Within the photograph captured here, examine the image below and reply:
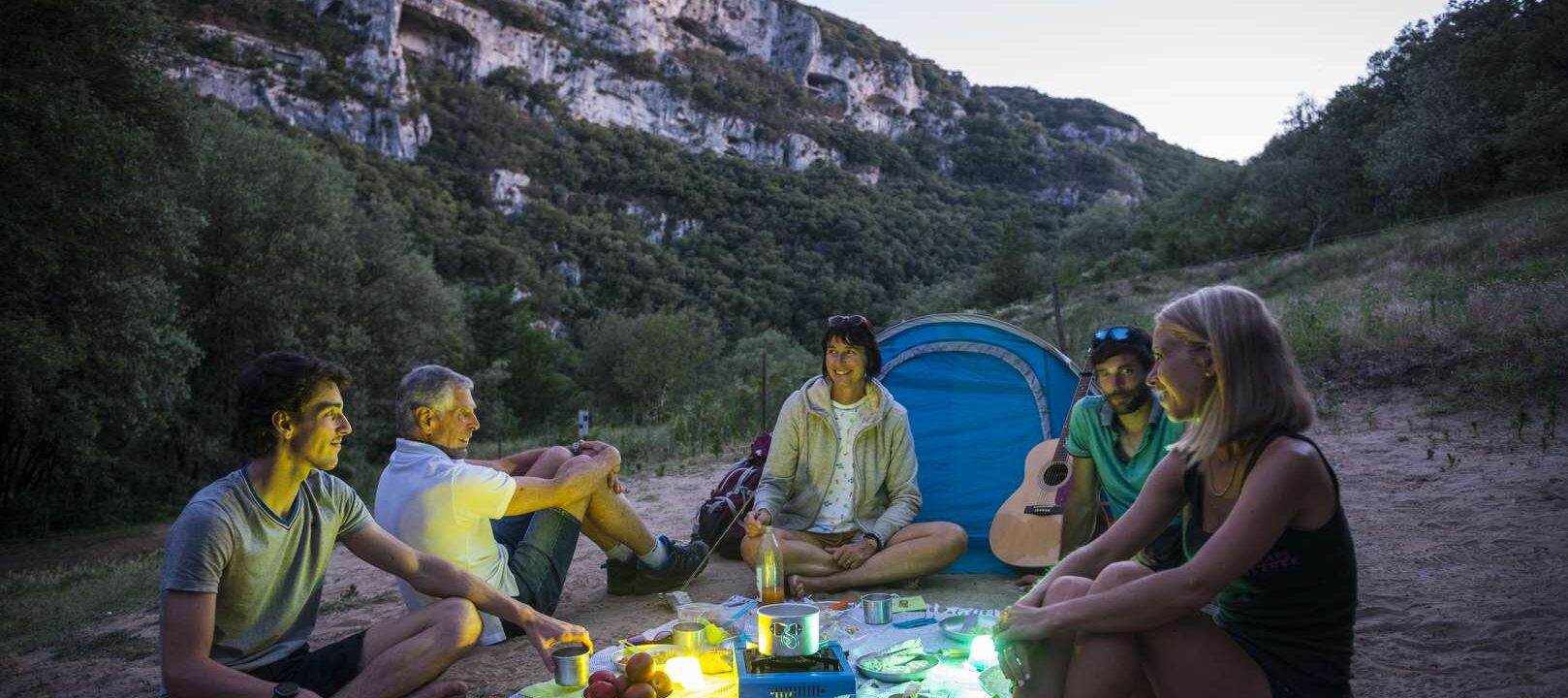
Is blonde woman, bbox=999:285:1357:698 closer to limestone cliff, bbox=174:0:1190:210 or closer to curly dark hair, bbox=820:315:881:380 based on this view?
curly dark hair, bbox=820:315:881:380

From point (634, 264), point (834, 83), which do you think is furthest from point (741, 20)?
point (634, 264)

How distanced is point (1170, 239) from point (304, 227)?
83.5 ft

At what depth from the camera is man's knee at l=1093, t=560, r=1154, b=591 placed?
2082mm

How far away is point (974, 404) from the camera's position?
5.41 m

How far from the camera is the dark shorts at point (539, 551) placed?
3.82 meters

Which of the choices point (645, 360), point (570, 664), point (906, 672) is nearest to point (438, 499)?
point (570, 664)

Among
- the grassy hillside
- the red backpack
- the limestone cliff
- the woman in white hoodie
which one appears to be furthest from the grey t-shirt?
the limestone cliff

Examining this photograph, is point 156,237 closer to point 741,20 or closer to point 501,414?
point 501,414

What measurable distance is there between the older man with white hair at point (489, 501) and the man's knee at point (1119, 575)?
227 centimetres

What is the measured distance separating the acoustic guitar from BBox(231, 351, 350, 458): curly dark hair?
3531mm

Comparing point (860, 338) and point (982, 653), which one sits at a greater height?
point (860, 338)

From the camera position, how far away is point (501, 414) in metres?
25.4

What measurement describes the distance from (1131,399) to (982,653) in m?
1.22

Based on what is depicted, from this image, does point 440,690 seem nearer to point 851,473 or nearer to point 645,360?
point 851,473
